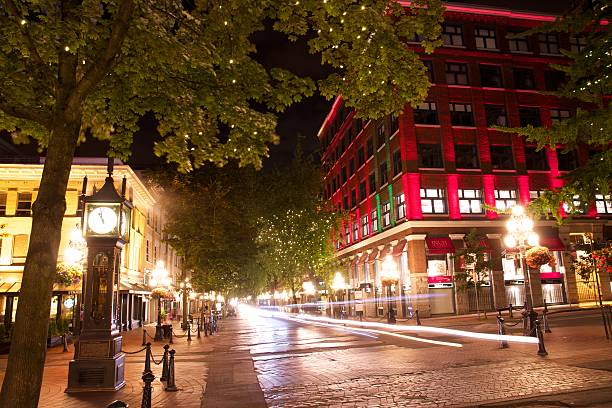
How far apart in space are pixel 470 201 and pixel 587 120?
27.6 m

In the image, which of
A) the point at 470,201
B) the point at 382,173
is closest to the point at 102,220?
the point at 470,201

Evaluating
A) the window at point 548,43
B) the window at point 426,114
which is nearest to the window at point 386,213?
the window at point 426,114

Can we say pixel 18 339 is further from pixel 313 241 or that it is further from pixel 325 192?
pixel 325 192

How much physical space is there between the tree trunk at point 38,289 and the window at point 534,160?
1542 inches

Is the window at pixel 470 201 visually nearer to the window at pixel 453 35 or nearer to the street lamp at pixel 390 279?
the street lamp at pixel 390 279

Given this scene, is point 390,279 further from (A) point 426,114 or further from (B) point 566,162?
(B) point 566,162

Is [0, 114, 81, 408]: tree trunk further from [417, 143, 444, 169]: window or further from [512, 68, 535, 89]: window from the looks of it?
[512, 68, 535, 89]: window

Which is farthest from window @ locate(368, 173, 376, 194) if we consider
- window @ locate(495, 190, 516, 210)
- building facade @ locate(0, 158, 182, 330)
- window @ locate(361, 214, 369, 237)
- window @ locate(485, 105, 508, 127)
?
building facade @ locate(0, 158, 182, 330)

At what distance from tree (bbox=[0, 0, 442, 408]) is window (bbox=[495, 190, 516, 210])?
30.8 meters

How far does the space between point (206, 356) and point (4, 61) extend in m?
13.0

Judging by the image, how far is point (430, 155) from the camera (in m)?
37.1

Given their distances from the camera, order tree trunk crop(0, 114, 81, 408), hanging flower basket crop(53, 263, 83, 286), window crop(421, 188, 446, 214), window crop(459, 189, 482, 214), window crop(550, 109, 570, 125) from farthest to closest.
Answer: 1. window crop(550, 109, 570, 125)
2. window crop(459, 189, 482, 214)
3. window crop(421, 188, 446, 214)
4. hanging flower basket crop(53, 263, 83, 286)
5. tree trunk crop(0, 114, 81, 408)

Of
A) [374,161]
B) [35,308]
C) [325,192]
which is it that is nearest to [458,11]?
[374,161]

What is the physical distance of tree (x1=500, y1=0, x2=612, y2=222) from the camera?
1020 cm
